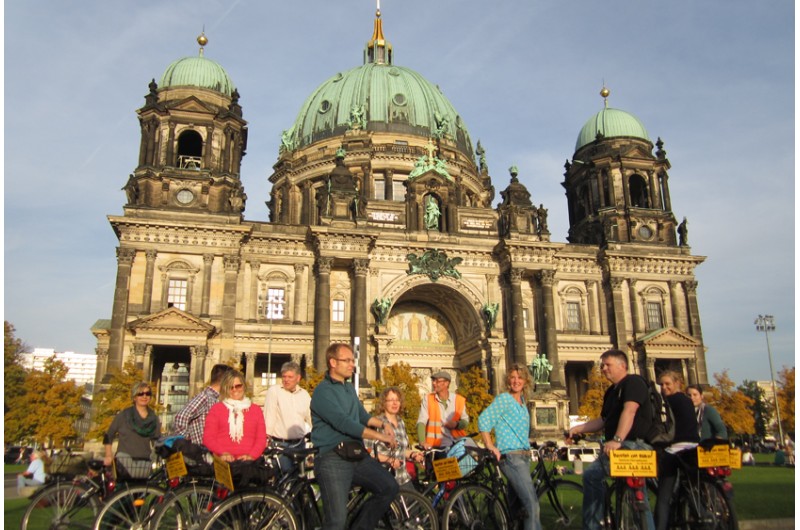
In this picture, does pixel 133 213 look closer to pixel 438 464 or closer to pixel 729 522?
pixel 438 464

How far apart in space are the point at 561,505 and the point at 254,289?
31829 millimetres

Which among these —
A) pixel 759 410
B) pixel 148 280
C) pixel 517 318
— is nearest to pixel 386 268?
pixel 517 318

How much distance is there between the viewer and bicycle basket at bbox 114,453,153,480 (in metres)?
8.65

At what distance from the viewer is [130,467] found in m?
8.77

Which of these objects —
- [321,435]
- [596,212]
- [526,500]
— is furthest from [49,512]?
[596,212]

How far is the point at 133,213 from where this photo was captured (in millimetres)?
37531

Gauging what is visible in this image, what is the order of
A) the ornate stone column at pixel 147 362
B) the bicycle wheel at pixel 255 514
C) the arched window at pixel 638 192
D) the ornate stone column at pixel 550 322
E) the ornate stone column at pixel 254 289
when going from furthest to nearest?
the arched window at pixel 638 192 → the ornate stone column at pixel 550 322 → the ornate stone column at pixel 254 289 → the ornate stone column at pixel 147 362 → the bicycle wheel at pixel 255 514

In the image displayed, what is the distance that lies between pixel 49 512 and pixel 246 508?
3.07m

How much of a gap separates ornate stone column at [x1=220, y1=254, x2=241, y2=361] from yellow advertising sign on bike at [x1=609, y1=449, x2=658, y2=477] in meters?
32.1

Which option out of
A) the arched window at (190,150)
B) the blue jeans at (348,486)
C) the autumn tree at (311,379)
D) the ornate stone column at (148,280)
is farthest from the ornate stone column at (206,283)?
the blue jeans at (348,486)

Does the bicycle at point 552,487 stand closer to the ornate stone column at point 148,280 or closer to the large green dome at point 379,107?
the ornate stone column at point 148,280

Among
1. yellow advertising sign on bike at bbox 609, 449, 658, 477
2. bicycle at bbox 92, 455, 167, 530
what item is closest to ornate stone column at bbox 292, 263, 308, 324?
bicycle at bbox 92, 455, 167, 530

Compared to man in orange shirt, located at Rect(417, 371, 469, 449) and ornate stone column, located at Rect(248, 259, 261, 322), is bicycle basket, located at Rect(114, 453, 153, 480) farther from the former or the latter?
ornate stone column, located at Rect(248, 259, 261, 322)

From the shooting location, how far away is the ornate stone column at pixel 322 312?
1483 inches
